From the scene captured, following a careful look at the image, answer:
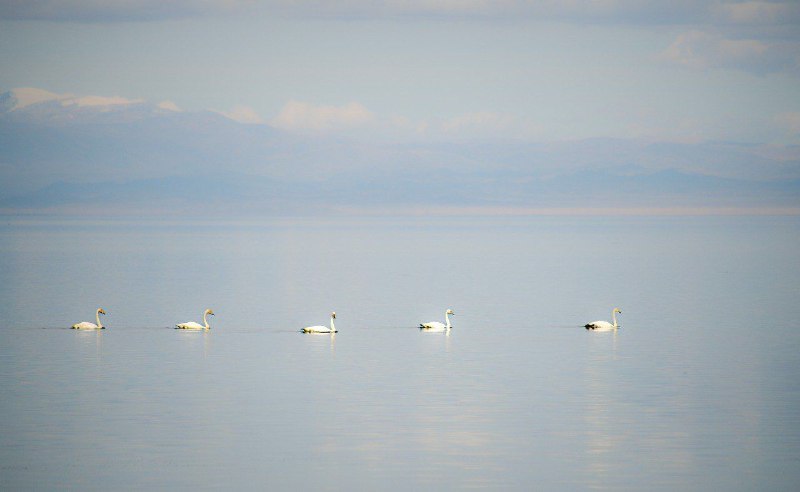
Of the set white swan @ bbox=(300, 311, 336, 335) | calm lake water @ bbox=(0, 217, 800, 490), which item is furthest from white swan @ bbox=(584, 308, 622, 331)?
white swan @ bbox=(300, 311, 336, 335)

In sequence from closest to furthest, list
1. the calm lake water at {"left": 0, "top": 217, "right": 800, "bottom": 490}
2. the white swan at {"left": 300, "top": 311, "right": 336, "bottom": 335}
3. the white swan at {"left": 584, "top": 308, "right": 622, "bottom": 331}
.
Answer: the calm lake water at {"left": 0, "top": 217, "right": 800, "bottom": 490}
the white swan at {"left": 300, "top": 311, "right": 336, "bottom": 335}
the white swan at {"left": 584, "top": 308, "right": 622, "bottom": 331}

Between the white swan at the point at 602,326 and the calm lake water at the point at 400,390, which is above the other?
the white swan at the point at 602,326

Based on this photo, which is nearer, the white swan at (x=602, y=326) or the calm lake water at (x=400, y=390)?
the calm lake water at (x=400, y=390)

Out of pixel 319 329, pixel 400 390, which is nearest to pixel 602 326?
pixel 319 329

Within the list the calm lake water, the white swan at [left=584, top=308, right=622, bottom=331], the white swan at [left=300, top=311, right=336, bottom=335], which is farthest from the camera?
the white swan at [left=584, top=308, right=622, bottom=331]

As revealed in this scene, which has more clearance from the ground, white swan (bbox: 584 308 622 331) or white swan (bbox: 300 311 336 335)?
white swan (bbox: 584 308 622 331)

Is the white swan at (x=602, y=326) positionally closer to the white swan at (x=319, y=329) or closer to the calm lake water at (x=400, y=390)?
the calm lake water at (x=400, y=390)

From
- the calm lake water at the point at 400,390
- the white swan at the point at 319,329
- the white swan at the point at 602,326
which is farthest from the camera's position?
the white swan at the point at 602,326

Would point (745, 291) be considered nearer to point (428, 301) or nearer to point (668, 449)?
point (428, 301)

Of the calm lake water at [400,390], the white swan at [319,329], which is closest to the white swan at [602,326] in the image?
the calm lake water at [400,390]

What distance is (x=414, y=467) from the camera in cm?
2214

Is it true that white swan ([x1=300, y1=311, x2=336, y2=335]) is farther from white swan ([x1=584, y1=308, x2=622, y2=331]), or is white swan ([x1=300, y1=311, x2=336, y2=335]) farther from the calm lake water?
white swan ([x1=584, y1=308, x2=622, y2=331])

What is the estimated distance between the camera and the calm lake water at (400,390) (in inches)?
867

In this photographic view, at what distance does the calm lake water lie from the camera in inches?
867
